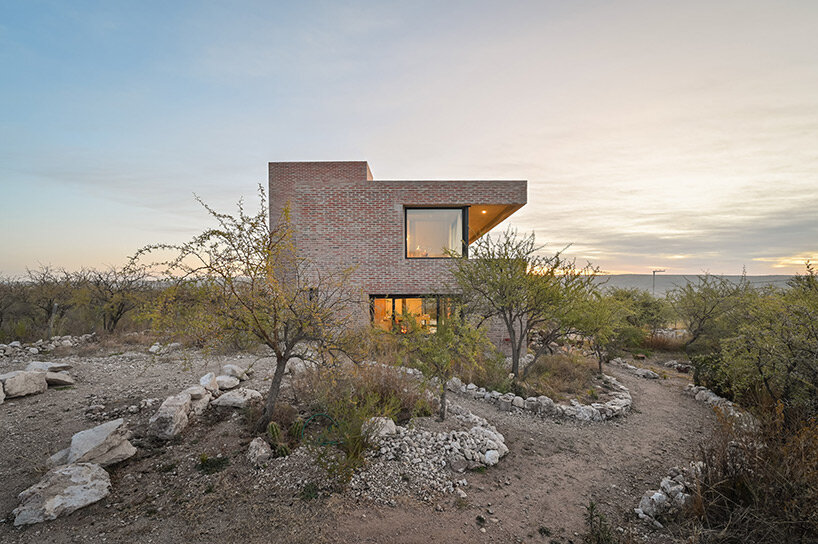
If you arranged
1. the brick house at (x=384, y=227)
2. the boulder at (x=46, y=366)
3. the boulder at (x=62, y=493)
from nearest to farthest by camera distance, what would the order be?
the boulder at (x=62, y=493) < the boulder at (x=46, y=366) < the brick house at (x=384, y=227)

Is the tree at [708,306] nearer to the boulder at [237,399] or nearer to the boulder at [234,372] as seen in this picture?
the boulder at [237,399]

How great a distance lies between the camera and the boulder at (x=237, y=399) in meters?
5.75

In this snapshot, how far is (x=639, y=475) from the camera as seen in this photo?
479cm

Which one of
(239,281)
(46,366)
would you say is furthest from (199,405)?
(46,366)

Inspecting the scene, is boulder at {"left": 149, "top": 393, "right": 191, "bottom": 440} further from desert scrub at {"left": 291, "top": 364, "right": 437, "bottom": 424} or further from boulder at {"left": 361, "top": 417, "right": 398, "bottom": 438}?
boulder at {"left": 361, "top": 417, "right": 398, "bottom": 438}

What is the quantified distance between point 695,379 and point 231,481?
11959 mm

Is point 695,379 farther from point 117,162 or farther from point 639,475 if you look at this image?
point 117,162

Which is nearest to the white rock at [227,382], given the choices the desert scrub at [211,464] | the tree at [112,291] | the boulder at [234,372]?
the boulder at [234,372]

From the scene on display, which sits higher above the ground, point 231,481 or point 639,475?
point 231,481

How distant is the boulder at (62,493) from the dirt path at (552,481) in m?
2.82

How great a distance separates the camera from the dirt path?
3326 millimetres

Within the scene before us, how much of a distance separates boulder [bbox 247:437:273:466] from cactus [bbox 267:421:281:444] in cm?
12

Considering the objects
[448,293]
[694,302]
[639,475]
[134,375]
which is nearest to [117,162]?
[134,375]

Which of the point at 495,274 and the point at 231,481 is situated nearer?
the point at 231,481
